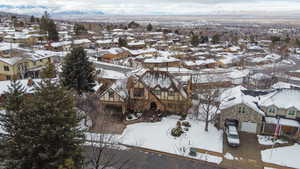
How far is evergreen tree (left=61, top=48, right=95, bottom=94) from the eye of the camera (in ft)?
85.7

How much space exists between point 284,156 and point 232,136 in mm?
4797

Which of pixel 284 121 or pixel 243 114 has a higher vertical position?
pixel 243 114

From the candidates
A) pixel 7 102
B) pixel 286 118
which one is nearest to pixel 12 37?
pixel 7 102

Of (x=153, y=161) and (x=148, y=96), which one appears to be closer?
(x=153, y=161)

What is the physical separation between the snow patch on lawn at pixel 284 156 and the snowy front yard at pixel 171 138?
13.9 feet

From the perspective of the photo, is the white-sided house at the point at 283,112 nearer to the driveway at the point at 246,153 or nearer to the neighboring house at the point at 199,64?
the driveway at the point at 246,153

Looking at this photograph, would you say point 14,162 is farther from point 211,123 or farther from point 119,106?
point 211,123

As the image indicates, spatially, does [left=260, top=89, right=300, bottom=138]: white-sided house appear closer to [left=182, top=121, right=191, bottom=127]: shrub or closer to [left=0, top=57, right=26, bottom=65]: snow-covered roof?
[left=182, top=121, right=191, bottom=127]: shrub

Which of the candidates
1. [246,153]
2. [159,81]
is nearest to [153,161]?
[246,153]

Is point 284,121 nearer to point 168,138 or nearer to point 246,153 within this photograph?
point 246,153

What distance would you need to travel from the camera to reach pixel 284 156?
66.2ft

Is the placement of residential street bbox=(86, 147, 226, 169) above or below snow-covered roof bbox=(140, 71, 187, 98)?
below

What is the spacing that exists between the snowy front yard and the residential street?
0.90 metres

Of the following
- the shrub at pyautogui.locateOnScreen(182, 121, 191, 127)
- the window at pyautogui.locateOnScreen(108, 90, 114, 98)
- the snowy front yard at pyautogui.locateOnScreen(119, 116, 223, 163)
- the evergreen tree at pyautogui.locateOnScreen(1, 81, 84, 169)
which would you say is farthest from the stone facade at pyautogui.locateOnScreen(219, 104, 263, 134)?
the evergreen tree at pyautogui.locateOnScreen(1, 81, 84, 169)
